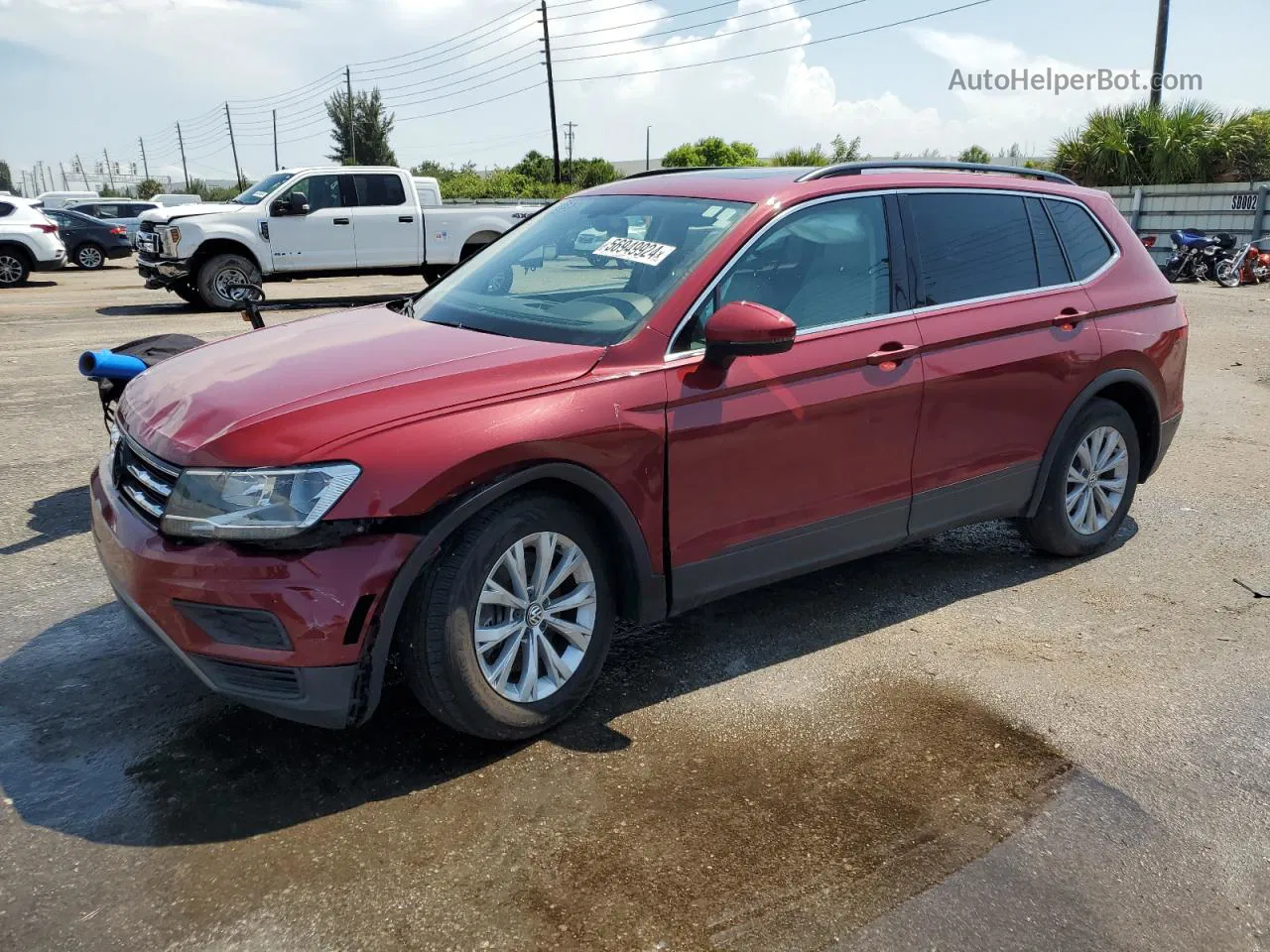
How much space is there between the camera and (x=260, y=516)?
285cm

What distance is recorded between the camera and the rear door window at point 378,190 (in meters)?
16.3

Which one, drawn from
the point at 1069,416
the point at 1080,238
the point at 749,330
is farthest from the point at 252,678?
the point at 1080,238

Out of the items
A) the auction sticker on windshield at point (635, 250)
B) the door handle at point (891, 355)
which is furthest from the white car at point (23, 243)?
the door handle at point (891, 355)

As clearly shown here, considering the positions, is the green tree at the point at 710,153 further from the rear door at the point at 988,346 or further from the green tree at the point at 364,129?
the rear door at the point at 988,346

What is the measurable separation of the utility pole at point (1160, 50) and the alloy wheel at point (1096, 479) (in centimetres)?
2981

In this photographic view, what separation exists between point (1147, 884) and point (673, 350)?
81.4 inches

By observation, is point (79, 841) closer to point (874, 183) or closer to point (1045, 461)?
point (874, 183)

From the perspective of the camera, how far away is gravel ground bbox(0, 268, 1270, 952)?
258 centimetres

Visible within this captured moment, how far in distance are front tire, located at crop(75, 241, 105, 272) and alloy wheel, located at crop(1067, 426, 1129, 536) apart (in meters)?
26.1

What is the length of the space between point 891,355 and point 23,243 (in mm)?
20032

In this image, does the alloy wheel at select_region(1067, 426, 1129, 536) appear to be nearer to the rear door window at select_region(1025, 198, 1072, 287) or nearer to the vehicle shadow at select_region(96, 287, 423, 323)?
the rear door window at select_region(1025, 198, 1072, 287)

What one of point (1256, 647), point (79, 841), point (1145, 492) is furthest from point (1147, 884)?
point (1145, 492)

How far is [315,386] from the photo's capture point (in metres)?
3.17

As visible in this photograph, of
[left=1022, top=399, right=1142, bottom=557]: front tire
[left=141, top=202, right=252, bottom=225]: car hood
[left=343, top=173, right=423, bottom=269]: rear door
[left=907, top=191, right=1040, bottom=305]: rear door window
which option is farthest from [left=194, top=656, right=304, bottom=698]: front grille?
[left=343, top=173, right=423, bottom=269]: rear door
